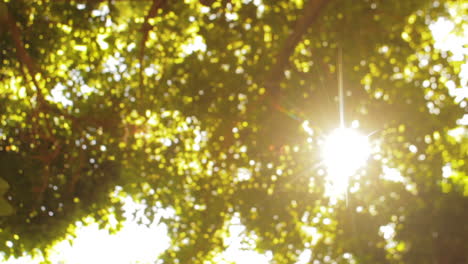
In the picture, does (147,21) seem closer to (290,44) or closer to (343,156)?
(290,44)

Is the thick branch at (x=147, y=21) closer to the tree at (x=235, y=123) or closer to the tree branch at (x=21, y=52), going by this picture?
the tree at (x=235, y=123)

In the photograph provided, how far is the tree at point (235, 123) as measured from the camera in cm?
812

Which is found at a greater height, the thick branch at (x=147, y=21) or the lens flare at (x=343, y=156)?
the thick branch at (x=147, y=21)

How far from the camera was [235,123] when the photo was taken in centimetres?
964

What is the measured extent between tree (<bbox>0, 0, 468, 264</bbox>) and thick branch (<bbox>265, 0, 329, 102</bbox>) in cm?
4

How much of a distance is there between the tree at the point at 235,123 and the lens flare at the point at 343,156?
0.65ft

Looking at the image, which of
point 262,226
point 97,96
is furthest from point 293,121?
point 97,96

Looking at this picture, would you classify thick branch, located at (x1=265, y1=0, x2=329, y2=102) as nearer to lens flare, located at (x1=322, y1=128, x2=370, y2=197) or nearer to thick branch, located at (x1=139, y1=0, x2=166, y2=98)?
lens flare, located at (x1=322, y1=128, x2=370, y2=197)

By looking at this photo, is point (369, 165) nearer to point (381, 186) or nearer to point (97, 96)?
point (381, 186)

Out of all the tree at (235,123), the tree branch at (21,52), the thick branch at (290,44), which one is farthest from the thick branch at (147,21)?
the thick branch at (290,44)

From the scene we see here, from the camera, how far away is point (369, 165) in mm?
9000

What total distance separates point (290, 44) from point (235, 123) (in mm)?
2464

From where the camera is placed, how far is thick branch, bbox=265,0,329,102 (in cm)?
720

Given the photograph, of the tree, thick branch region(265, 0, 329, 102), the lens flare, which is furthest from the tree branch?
the lens flare
